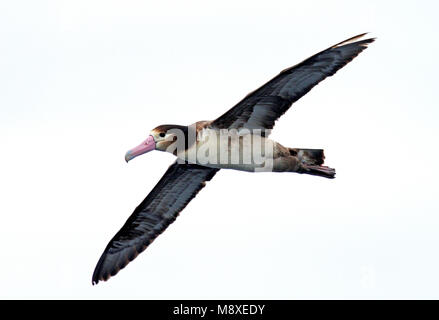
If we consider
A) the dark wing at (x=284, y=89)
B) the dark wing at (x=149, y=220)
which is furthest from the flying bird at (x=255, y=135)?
the dark wing at (x=149, y=220)

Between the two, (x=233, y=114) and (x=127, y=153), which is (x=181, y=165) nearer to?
(x=127, y=153)

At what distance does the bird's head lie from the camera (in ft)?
52.1

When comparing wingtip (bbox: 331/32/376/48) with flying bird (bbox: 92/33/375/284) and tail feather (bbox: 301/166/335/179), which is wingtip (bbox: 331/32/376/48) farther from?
tail feather (bbox: 301/166/335/179)

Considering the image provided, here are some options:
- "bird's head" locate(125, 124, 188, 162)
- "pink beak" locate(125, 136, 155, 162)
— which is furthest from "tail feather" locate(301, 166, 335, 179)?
"pink beak" locate(125, 136, 155, 162)

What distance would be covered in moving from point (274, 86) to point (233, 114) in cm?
81

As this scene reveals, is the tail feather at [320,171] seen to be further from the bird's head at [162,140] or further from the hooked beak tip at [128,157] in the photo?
the hooked beak tip at [128,157]

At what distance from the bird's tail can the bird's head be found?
1873 millimetres

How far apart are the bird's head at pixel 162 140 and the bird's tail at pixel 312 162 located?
1.87 m

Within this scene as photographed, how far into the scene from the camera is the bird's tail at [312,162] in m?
16.0

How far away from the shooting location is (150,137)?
641 inches

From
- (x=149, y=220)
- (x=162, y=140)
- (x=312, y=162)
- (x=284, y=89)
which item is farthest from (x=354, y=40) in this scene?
(x=149, y=220)

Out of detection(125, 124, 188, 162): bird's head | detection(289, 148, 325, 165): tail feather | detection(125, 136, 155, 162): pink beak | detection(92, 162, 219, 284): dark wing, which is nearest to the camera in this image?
detection(125, 124, 188, 162): bird's head

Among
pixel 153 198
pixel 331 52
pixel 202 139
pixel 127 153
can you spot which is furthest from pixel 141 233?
pixel 331 52

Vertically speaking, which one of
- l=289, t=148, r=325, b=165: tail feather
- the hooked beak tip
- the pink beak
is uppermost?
the pink beak
